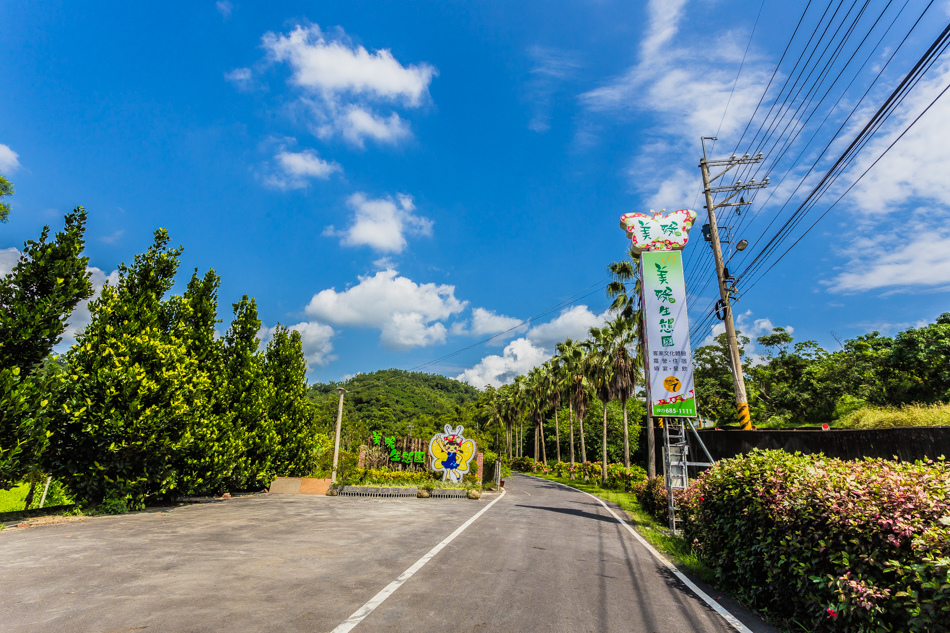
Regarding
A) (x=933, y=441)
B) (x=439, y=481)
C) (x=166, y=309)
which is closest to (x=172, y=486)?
(x=166, y=309)

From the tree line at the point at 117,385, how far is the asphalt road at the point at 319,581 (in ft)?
6.05

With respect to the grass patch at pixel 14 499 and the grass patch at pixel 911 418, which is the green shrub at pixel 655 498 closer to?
the grass patch at pixel 911 418

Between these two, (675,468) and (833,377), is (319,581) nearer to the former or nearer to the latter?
(675,468)

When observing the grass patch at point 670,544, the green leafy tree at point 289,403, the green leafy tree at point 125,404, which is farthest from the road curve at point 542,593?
the green leafy tree at point 289,403

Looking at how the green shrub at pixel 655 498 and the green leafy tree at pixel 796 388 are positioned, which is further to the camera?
the green leafy tree at pixel 796 388

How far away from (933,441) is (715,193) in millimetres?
12803

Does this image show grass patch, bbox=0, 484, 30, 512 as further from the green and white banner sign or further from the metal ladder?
the green and white banner sign

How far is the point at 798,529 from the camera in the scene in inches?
213

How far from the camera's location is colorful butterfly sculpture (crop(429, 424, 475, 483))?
24891mm

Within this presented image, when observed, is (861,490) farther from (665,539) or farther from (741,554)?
(665,539)

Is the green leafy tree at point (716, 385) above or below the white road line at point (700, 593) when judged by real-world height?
above

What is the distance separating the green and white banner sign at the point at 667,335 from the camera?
611 inches

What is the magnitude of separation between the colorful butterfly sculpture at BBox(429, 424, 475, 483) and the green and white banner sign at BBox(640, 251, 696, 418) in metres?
12.5

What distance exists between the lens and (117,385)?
12172 millimetres
